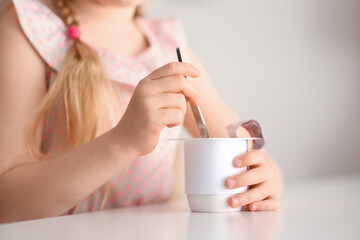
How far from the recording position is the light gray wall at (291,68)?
6.11ft

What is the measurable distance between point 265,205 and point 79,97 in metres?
0.42

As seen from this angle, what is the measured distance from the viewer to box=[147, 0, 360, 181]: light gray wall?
1.86 metres

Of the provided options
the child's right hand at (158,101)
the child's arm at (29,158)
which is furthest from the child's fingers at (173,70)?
the child's arm at (29,158)

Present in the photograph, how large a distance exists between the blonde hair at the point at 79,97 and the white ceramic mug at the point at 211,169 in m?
0.31

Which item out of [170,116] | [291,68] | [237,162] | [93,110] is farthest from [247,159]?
[291,68]

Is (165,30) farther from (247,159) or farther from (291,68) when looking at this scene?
(291,68)

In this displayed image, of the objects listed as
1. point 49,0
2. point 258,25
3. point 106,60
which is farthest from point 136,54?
point 258,25

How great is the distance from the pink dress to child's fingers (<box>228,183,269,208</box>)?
37 cm

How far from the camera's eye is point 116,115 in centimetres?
103

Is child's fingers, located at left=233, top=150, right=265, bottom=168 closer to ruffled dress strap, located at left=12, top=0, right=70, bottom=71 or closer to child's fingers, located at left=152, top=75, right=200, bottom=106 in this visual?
child's fingers, located at left=152, top=75, right=200, bottom=106

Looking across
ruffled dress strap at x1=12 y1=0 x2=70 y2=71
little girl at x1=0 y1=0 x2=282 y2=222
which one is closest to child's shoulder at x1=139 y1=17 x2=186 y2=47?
little girl at x1=0 y1=0 x2=282 y2=222

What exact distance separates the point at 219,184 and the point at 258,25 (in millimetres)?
1327

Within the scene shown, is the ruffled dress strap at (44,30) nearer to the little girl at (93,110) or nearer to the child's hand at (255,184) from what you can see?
the little girl at (93,110)

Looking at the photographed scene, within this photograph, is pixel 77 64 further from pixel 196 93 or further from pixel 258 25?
pixel 258 25
